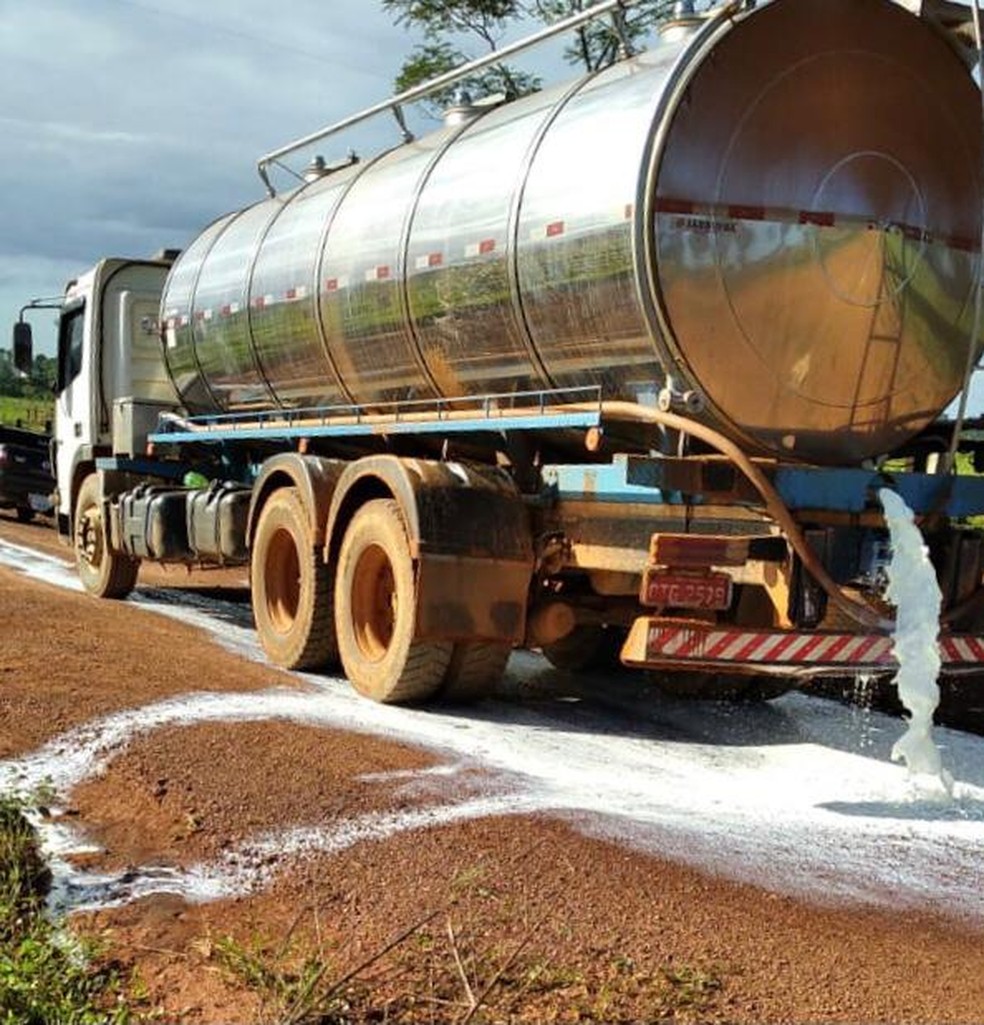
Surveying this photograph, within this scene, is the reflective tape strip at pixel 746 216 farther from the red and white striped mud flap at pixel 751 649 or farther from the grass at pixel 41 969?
the grass at pixel 41 969

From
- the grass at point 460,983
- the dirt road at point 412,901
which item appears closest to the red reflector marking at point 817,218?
the dirt road at point 412,901

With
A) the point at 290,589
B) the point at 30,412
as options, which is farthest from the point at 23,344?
the point at 30,412

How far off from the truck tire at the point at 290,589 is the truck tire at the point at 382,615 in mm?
340

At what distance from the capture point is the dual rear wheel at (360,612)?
7.41 meters

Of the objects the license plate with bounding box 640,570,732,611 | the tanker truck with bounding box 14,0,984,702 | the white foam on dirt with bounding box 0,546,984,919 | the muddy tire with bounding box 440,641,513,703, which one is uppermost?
the tanker truck with bounding box 14,0,984,702

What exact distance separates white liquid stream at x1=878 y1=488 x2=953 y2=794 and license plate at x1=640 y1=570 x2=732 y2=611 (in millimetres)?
811

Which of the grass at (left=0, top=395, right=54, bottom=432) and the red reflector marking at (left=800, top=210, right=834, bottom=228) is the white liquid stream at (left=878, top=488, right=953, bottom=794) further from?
the grass at (left=0, top=395, right=54, bottom=432)

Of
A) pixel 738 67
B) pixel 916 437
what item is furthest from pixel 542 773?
pixel 738 67

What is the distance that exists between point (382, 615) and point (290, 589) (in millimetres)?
1518

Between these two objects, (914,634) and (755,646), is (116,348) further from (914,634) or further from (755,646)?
(914,634)

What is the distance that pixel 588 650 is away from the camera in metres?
9.45

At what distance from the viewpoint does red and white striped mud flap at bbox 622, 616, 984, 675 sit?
6.32 m

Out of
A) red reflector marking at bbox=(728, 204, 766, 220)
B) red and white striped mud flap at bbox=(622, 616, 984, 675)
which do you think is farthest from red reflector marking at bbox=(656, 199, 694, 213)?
red and white striped mud flap at bbox=(622, 616, 984, 675)

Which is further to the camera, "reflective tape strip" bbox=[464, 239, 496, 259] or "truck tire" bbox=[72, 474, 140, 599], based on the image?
"truck tire" bbox=[72, 474, 140, 599]
